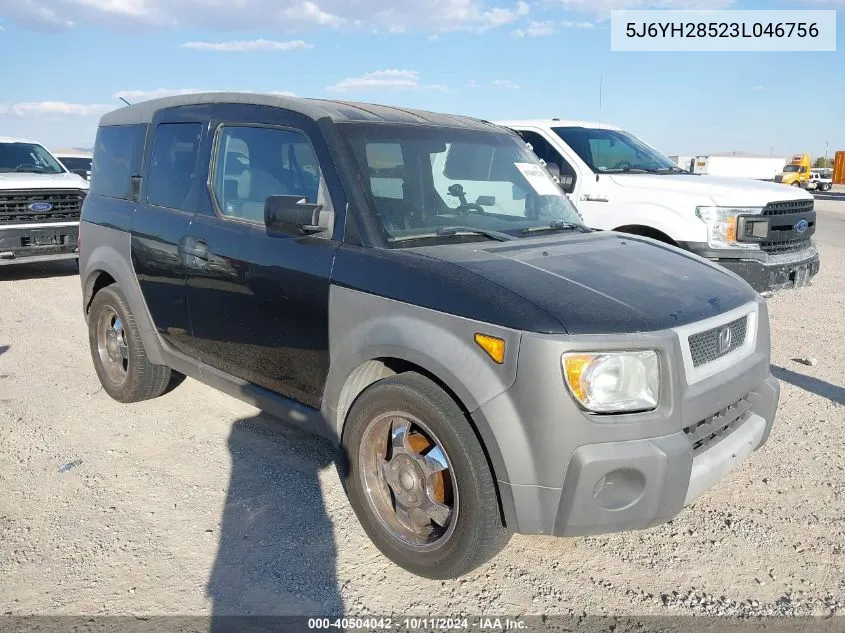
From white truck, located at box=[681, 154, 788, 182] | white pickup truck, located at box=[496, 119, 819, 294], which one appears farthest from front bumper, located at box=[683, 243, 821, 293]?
white truck, located at box=[681, 154, 788, 182]

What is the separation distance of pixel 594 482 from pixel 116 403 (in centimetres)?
384

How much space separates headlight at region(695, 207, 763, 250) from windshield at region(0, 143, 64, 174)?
9709 mm

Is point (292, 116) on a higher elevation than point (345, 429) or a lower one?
higher

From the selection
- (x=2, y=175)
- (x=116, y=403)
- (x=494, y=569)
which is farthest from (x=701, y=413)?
(x=2, y=175)

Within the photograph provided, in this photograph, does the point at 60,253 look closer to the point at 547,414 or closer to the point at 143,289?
the point at 143,289

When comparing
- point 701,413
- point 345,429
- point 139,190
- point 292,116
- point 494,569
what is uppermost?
point 292,116

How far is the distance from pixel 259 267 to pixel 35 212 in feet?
26.3

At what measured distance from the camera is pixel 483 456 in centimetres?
274

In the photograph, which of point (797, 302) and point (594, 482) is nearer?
point (594, 482)

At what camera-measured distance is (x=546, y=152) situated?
7.51 m

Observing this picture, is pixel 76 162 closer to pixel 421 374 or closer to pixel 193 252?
pixel 193 252

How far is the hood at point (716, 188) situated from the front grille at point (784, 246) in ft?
1.28

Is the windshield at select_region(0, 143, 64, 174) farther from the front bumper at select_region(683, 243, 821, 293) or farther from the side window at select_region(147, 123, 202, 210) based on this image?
the front bumper at select_region(683, 243, 821, 293)

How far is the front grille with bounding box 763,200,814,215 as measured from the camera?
6512 mm
